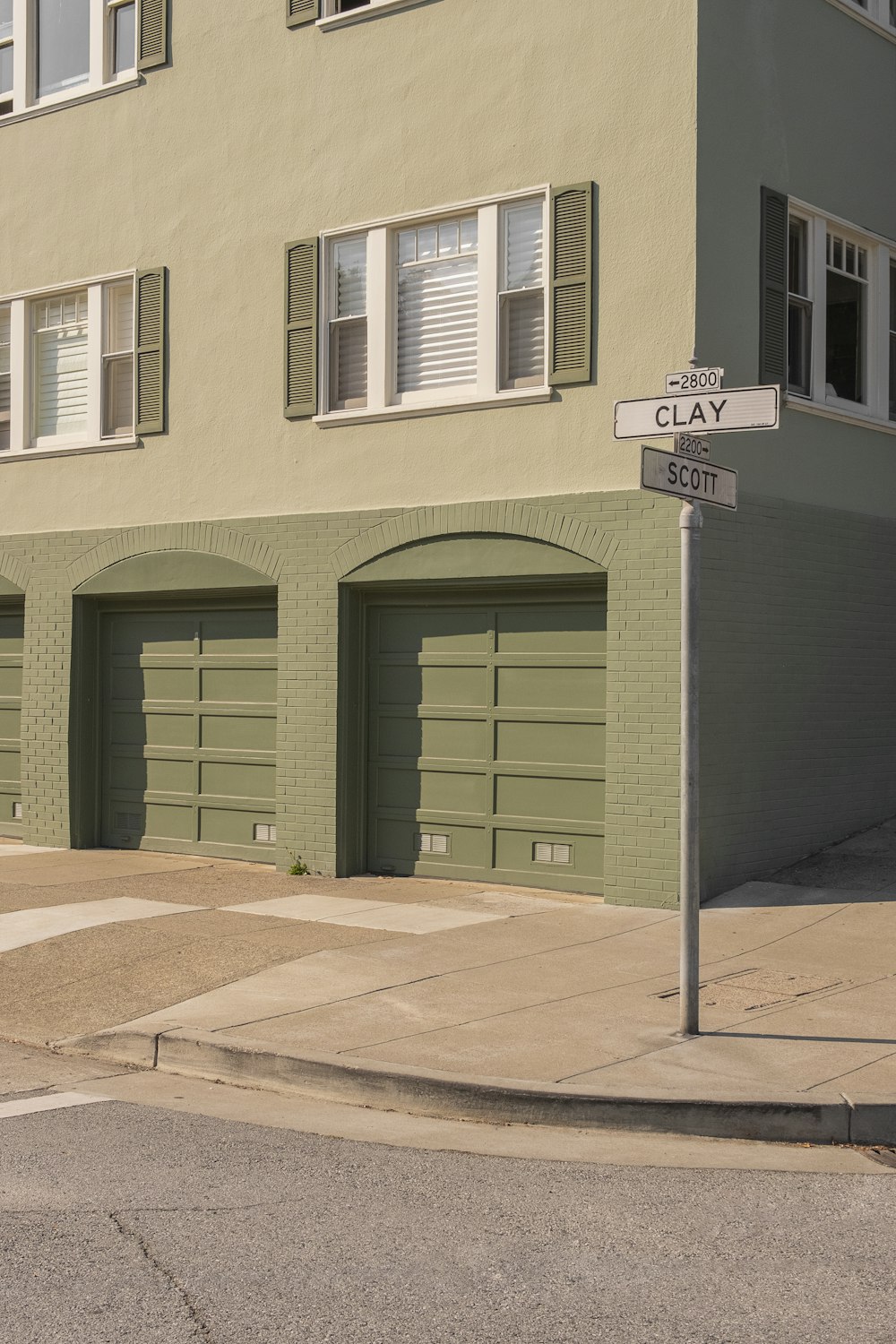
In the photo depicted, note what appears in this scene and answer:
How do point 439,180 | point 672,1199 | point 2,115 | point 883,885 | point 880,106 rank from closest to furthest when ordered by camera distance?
point 672,1199
point 883,885
point 439,180
point 880,106
point 2,115

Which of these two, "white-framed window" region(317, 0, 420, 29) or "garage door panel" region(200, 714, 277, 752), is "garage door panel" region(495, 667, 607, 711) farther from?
"white-framed window" region(317, 0, 420, 29)

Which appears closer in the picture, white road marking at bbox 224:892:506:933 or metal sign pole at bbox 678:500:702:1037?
metal sign pole at bbox 678:500:702:1037

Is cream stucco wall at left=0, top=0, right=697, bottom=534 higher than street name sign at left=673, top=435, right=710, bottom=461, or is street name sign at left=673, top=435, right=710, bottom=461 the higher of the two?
cream stucco wall at left=0, top=0, right=697, bottom=534

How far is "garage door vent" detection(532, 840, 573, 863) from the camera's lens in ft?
40.0

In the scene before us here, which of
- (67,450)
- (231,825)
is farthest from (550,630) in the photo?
(67,450)

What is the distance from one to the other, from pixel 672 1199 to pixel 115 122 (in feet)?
41.6

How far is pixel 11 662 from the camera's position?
631 inches

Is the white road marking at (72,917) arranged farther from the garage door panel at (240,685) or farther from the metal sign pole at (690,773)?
the metal sign pole at (690,773)

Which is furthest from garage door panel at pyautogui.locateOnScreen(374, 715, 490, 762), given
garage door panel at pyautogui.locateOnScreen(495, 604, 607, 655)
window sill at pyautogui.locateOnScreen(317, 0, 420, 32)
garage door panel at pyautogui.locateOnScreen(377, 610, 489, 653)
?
window sill at pyautogui.locateOnScreen(317, 0, 420, 32)

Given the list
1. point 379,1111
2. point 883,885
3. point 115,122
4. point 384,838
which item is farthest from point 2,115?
point 379,1111

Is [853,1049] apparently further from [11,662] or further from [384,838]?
[11,662]

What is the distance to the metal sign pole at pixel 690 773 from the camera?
285 inches

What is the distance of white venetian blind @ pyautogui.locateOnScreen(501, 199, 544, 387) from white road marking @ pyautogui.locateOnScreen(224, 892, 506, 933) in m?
4.32

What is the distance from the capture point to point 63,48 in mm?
15641
